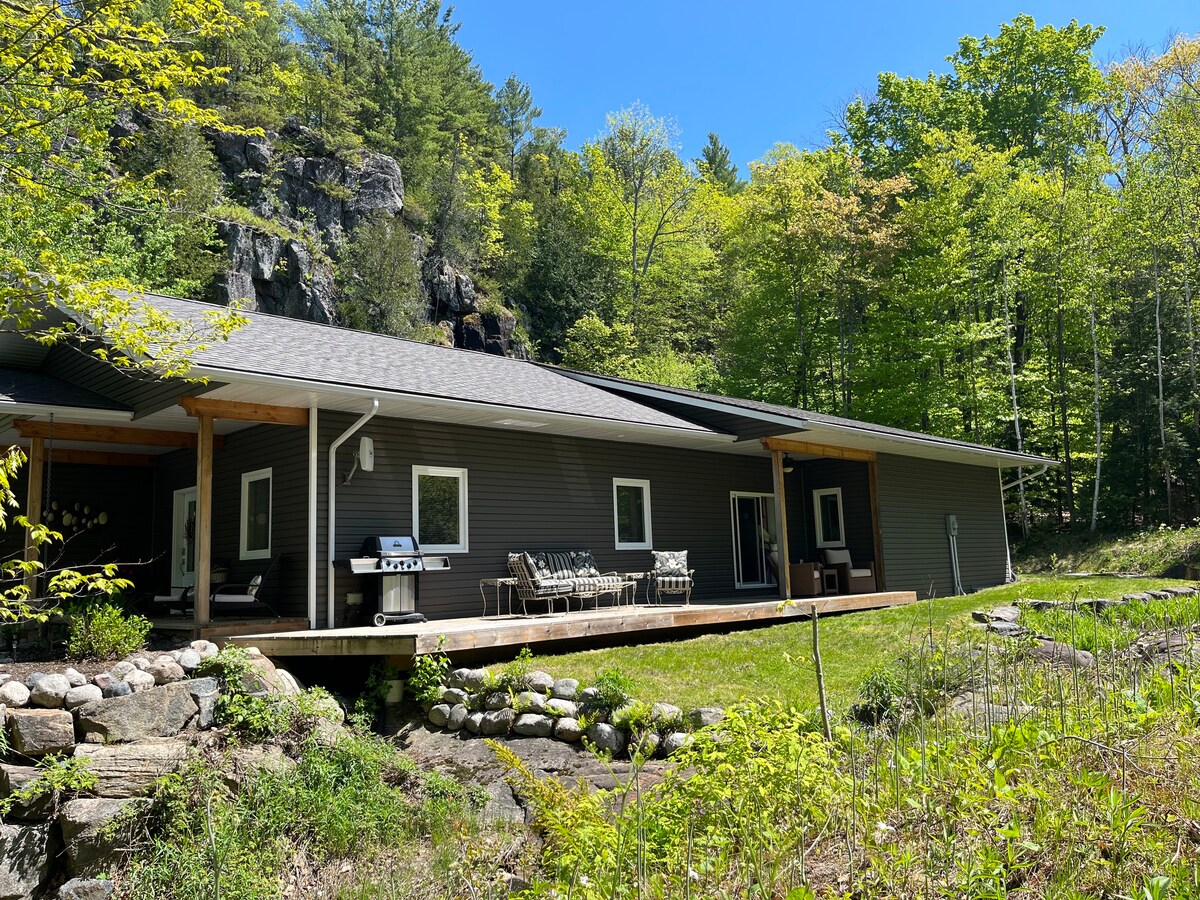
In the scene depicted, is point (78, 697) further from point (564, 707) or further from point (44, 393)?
point (44, 393)

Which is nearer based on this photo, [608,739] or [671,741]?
[671,741]

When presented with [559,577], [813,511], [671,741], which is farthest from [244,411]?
[813,511]

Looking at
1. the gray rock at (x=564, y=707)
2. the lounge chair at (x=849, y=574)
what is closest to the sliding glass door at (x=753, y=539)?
the lounge chair at (x=849, y=574)

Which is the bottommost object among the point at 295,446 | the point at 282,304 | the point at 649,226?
the point at 295,446

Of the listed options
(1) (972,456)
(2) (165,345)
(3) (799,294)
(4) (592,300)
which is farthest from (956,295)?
(2) (165,345)

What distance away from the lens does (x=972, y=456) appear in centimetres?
1628

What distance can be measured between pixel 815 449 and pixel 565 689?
7.20 meters

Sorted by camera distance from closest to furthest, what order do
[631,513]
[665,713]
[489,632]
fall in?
[665,713] → [489,632] → [631,513]

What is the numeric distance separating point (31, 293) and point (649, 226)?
29.1 metres

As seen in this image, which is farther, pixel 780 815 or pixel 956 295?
pixel 956 295

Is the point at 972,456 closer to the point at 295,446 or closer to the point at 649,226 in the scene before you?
the point at 295,446

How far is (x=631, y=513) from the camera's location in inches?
498

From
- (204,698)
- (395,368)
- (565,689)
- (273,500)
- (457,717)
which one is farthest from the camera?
(395,368)

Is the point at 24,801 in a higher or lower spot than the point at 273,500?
lower
